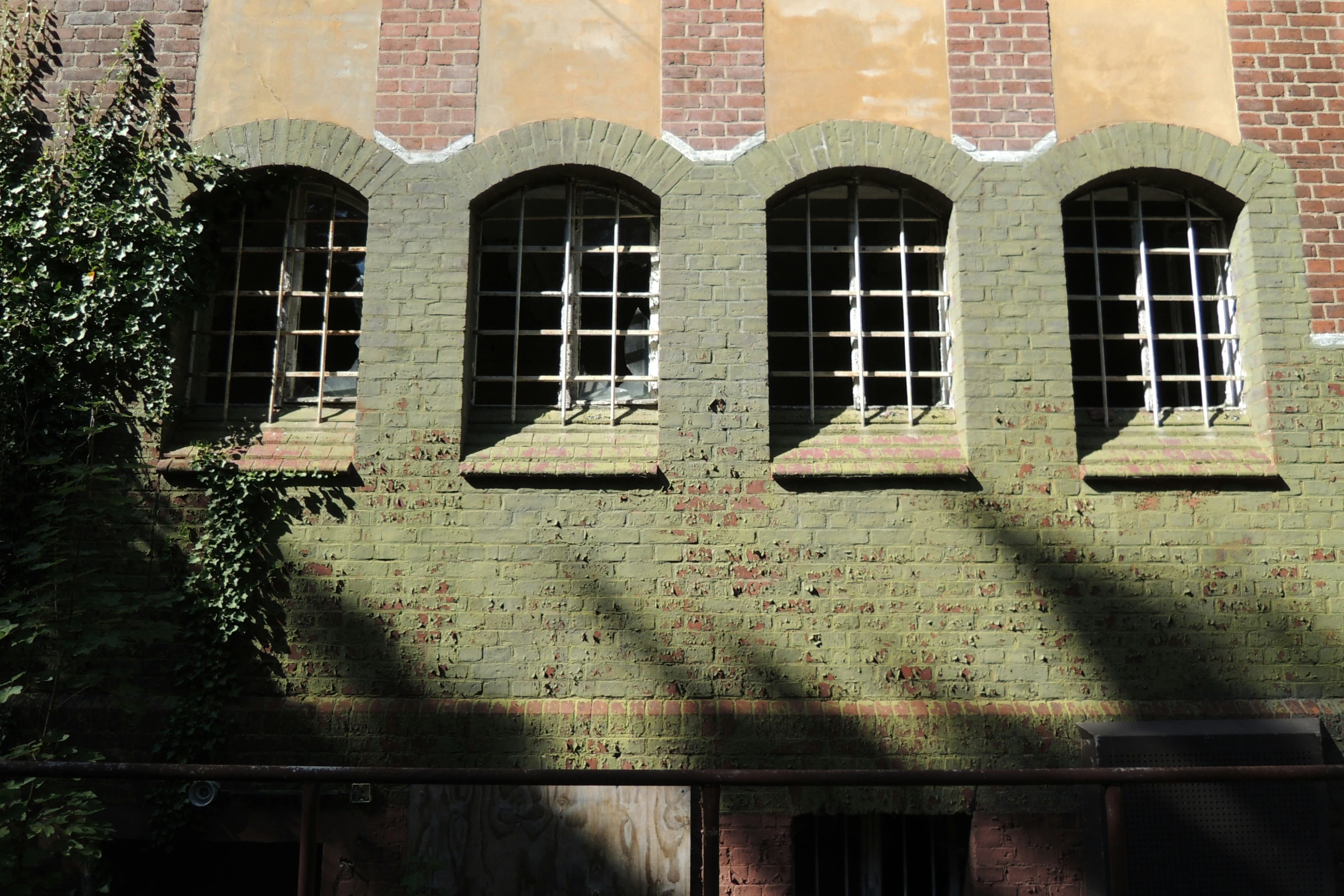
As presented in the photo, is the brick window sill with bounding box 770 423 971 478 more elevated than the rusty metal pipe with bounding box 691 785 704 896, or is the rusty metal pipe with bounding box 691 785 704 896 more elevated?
the brick window sill with bounding box 770 423 971 478

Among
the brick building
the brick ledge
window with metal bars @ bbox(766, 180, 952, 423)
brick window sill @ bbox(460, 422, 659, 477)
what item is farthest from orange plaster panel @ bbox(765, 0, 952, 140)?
the brick ledge

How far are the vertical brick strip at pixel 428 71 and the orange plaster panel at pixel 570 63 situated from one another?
89 millimetres

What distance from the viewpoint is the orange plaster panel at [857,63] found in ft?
20.2

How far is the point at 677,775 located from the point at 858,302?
3.68 metres

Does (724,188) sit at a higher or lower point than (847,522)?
higher

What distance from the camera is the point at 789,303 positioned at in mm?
6270

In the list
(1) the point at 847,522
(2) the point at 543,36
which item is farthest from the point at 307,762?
(2) the point at 543,36

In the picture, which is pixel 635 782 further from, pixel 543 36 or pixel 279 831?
pixel 543 36

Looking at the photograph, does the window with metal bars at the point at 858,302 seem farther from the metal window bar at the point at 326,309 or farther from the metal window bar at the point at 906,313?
the metal window bar at the point at 326,309

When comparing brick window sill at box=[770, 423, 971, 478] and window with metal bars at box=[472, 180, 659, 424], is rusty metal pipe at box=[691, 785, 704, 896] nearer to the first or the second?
brick window sill at box=[770, 423, 971, 478]

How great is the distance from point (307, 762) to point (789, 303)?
4106 millimetres

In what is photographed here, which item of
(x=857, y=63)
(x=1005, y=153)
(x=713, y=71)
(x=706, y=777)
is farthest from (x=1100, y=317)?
(x=706, y=777)

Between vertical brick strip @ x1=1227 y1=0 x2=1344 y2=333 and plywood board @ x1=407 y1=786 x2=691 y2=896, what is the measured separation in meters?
5.14

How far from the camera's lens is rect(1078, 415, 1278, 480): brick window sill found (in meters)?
5.75
